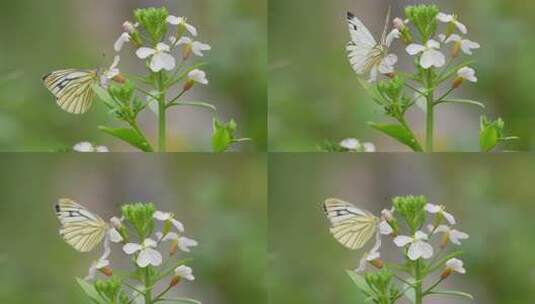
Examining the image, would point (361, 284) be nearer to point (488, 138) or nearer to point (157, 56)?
point (488, 138)

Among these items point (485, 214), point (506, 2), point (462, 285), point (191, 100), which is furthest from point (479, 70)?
point (191, 100)

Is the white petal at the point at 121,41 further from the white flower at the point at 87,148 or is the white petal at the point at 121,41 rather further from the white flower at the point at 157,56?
the white flower at the point at 87,148

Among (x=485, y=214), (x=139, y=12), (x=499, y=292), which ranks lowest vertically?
(x=499, y=292)

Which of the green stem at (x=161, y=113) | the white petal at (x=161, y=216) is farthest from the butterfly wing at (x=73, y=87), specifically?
the white petal at (x=161, y=216)

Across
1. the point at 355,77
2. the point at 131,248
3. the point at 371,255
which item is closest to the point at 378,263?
the point at 371,255

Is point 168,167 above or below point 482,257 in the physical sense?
above

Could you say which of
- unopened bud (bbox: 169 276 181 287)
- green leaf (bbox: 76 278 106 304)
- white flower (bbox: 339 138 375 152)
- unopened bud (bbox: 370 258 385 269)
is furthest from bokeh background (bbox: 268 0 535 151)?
green leaf (bbox: 76 278 106 304)

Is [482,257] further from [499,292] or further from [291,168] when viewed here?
[291,168]
